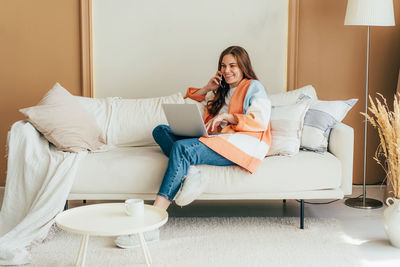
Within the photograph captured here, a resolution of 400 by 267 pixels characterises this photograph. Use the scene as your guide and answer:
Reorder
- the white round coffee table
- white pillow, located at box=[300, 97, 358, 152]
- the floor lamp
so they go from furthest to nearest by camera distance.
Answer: the floor lamp → white pillow, located at box=[300, 97, 358, 152] → the white round coffee table

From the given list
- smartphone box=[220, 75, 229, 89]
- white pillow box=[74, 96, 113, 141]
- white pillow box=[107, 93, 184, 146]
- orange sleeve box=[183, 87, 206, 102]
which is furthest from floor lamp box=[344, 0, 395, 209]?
white pillow box=[74, 96, 113, 141]

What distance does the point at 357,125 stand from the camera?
3.82 metres

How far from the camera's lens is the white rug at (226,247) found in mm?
2330

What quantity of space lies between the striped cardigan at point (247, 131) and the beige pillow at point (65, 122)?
2.47 feet

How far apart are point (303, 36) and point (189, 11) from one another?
90cm

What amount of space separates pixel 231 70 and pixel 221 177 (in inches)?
28.9

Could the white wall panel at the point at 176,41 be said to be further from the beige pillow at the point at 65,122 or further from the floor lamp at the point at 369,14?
the beige pillow at the point at 65,122

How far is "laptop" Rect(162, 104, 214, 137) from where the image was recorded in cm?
260

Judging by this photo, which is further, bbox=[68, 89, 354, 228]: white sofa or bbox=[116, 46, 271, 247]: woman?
bbox=[68, 89, 354, 228]: white sofa

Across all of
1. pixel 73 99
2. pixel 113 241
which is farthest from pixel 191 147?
pixel 73 99

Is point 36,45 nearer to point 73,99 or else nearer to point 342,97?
point 73,99

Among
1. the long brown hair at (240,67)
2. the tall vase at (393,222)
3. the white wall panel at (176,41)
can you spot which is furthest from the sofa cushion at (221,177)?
the white wall panel at (176,41)

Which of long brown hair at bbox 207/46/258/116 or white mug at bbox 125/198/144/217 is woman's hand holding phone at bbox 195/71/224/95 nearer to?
long brown hair at bbox 207/46/258/116

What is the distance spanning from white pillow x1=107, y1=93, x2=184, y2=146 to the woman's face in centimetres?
53
